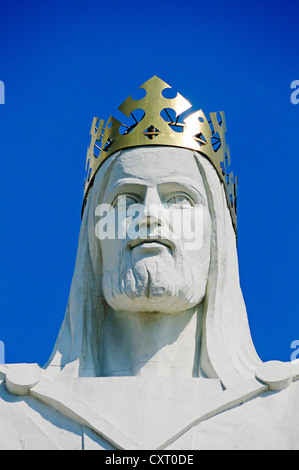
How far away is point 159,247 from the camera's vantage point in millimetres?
13938

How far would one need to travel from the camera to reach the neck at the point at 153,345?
13.9m

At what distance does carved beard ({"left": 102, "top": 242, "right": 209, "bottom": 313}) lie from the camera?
13.8 metres

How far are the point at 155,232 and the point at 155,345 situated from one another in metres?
1.10

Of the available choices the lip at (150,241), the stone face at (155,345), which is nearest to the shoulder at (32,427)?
the stone face at (155,345)

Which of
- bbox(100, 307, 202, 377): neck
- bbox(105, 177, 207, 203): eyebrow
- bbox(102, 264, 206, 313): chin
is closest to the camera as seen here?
bbox(102, 264, 206, 313): chin

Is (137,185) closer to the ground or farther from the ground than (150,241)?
farther from the ground

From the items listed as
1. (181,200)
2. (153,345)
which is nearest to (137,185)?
(181,200)

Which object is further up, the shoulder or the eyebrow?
the eyebrow

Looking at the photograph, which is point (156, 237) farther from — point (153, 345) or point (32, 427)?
point (32, 427)

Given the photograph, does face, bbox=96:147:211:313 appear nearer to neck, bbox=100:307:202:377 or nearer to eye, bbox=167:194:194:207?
eye, bbox=167:194:194:207

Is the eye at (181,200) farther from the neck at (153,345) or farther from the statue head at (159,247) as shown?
the neck at (153,345)

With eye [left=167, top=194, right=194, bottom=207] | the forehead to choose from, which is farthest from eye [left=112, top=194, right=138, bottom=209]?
eye [left=167, top=194, right=194, bottom=207]

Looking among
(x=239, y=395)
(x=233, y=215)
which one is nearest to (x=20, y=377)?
(x=239, y=395)

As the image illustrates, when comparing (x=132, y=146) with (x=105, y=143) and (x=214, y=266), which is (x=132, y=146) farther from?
(x=214, y=266)
